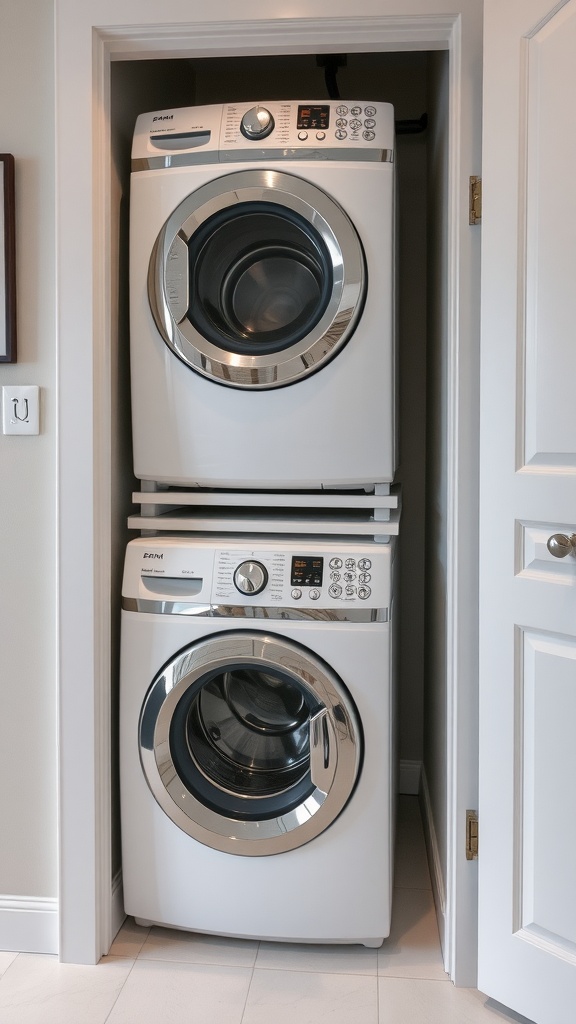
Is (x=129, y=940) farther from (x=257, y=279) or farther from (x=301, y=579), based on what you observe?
(x=257, y=279)

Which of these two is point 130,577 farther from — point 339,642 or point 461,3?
point 461,3

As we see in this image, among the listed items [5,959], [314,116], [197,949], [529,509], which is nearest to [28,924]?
[5,959]

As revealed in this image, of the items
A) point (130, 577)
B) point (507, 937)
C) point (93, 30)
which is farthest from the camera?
Result: point (130, 577)

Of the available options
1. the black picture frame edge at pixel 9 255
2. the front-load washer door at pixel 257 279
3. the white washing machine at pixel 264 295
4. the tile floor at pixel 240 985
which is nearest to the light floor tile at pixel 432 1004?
the tile floor at pixel 240 985

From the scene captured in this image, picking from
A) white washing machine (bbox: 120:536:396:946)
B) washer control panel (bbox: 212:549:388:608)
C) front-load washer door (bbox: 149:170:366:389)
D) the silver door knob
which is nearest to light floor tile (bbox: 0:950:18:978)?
white washing machine (bbox: 120:536:396:946)

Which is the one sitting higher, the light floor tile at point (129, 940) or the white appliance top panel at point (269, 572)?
the white appliance top panel at point (269, 572)

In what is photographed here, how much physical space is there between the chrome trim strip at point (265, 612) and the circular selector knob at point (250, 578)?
40 millimetres

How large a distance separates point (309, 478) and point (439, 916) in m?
1.07

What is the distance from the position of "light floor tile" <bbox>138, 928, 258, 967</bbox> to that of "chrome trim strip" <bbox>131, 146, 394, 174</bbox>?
174 cm

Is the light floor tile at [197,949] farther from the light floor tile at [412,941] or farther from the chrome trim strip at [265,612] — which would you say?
the chrome trim strip at [265,612]

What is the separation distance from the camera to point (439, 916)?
6.11 feet

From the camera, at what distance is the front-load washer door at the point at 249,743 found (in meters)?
1.69

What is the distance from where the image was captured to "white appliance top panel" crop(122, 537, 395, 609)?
5.51 feet

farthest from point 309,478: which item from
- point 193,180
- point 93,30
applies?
point 93,30
